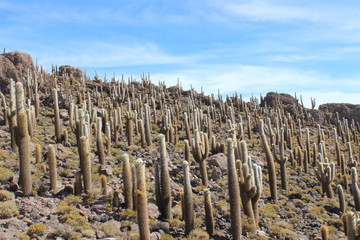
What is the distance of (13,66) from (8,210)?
2889 centimetres

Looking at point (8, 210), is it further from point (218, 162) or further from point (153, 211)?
point (218, 162)

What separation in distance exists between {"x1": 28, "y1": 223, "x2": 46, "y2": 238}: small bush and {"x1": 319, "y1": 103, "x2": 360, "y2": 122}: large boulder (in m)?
51.1

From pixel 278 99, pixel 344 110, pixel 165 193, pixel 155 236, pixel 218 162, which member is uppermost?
pixel 278 99

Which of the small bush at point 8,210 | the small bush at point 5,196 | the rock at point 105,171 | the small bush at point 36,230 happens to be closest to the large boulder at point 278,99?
the rock at point 105,171

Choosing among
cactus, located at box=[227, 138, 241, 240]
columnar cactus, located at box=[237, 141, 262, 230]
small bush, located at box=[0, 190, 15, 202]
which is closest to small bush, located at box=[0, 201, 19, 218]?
small bush, located at box=[0, 190, 15, 202]

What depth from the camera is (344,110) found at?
54.3 meters

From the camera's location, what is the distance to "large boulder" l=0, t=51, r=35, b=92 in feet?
110

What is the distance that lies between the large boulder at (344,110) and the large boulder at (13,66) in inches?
1780

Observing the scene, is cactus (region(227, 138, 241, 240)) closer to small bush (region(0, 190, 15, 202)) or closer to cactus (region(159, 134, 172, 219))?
cactus (region(159, 134, 172, 219))

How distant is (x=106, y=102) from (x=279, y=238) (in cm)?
2755

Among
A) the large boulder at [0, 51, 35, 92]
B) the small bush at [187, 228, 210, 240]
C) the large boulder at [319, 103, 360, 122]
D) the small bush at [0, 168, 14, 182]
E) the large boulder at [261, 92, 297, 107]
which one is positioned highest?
the large boulder at [0, 51, 35, 92]

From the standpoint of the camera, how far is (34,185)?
44.2 feet

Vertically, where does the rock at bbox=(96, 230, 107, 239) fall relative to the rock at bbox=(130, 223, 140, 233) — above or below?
above

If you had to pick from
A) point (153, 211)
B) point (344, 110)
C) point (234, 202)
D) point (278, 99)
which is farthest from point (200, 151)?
point (344, 110)
